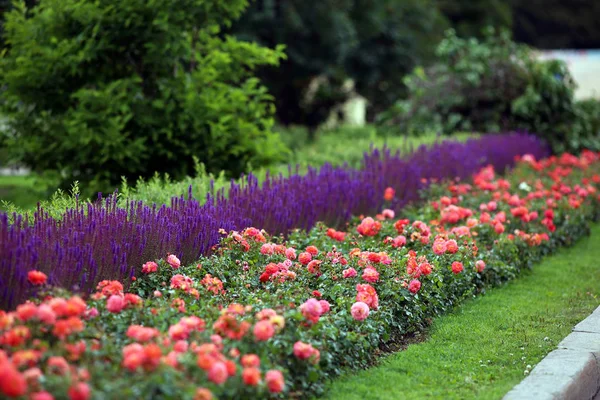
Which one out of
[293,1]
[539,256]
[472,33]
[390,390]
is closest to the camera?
[390,390]

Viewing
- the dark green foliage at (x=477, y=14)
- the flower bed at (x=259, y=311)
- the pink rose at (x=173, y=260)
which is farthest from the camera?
the dark green foliage at (x=477, y=14)

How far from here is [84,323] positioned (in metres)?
3.67

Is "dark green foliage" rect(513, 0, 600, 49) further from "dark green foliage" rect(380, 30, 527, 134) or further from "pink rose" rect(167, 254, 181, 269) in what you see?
"pink rose" rect(167, 254, 181, 269)

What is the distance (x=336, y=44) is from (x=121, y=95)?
9956 mm

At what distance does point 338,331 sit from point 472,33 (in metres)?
25.6

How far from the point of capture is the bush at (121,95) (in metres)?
7.75

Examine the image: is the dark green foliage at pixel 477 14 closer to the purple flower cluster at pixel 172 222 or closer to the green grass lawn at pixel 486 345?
the purple flower cluster at pixel 172 222

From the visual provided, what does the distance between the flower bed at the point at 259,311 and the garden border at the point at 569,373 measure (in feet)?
2.91

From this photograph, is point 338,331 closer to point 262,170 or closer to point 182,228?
point 182,228

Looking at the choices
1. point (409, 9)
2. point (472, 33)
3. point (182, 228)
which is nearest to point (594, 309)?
point (182, 228)

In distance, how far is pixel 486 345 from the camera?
194 inches

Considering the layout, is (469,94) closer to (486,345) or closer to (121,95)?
(121,95)

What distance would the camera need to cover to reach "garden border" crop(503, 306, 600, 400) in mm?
3910

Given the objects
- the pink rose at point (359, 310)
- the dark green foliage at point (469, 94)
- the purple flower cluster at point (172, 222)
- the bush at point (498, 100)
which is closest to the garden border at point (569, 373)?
the pink rose at point (359, 310)
